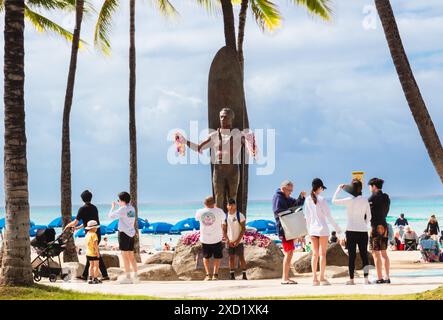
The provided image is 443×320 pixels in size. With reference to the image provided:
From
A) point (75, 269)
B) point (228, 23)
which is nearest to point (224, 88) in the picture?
Answer: point (75, 269)

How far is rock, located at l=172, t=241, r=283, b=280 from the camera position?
17.1m

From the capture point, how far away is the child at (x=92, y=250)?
1508 cm

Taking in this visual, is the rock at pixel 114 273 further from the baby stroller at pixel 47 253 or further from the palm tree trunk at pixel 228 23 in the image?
the palm tree trunk at pixel 228 23

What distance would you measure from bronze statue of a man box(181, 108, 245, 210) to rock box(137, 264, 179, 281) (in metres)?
1.87

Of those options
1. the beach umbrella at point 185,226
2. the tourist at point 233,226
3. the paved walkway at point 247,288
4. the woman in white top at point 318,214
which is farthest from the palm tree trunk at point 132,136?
the beach umbrella at point 185,226

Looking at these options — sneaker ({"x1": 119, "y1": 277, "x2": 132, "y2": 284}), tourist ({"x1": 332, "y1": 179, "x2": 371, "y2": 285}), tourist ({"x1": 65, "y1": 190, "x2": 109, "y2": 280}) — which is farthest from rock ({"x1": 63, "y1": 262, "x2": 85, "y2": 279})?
tourist ({"x1": 332, "y1": 179, "x2": 371, "y2": 285})

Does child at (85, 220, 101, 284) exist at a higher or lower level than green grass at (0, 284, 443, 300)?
higher

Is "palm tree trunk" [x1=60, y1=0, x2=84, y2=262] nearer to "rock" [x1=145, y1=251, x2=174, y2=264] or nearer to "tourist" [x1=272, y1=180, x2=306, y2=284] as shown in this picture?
"rock" [x1=145, y1=251, x2=174, y2=264]

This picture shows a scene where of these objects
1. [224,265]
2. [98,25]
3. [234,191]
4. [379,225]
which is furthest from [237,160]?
[98,25]

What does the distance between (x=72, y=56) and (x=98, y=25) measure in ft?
12.9

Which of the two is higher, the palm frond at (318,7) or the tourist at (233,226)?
the palm frond at (318,7)

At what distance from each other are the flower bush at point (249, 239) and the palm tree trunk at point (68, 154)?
545cm

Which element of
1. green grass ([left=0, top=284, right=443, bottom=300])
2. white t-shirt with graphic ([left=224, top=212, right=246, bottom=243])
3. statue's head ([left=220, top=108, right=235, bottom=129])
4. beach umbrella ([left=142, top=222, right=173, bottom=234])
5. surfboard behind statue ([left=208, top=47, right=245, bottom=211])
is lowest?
beach umbrella ([left=142, top=222, right=173, bottom=234])
